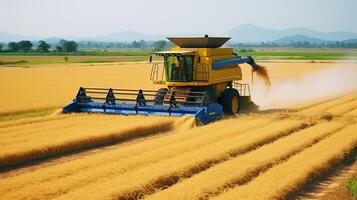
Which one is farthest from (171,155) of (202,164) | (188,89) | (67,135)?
(188,89)

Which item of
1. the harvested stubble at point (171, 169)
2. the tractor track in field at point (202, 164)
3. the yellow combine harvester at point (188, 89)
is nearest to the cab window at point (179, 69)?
the yellow combine harvester at point (188, 89)

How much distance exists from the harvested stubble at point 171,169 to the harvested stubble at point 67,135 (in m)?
2.91

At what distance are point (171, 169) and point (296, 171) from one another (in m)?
2.23

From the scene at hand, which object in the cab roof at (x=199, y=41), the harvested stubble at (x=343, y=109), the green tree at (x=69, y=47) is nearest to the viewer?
the cab roof at (x=199, y=41)

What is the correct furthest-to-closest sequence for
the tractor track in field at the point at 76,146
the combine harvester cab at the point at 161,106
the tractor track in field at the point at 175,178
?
the combine harvester cab at the point at 161,106, the tractor track in field at the point at 76,146, the tractor track in field at the point at 175,178

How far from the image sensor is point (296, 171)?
9844 mm

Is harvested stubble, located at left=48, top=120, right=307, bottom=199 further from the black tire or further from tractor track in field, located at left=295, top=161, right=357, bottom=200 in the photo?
the black tire

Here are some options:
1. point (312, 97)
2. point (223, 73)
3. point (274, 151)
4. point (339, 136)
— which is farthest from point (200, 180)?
point (312, 97)

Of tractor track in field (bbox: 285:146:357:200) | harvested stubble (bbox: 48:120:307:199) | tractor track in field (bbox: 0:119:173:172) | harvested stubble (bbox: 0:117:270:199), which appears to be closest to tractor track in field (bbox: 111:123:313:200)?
harvested stubble (bbox: 48:120:307:199)

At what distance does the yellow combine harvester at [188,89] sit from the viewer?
1762 cm

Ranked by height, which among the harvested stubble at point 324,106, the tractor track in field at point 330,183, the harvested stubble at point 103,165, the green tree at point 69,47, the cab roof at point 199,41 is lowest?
the green tree at point 69,47

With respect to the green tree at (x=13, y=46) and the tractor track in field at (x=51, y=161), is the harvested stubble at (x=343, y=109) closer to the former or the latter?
the tractor track in field at (x=51, y=161)

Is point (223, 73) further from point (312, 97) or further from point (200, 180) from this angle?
point (200, 180)

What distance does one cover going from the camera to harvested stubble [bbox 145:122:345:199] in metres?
8.45
